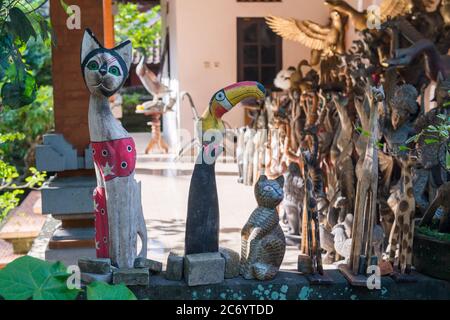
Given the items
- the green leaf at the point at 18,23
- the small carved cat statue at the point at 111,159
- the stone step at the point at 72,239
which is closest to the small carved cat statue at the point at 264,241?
the small carved cat statue at the point at 111,159

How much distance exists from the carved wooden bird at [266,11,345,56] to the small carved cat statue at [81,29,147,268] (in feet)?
23.3

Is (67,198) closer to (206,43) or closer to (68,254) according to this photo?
(68,254)

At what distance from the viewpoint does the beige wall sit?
35.0 feet

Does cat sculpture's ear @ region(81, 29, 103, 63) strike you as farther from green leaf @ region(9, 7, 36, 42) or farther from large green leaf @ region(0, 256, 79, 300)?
large green leaf @ region(0, 256, 79, 300)

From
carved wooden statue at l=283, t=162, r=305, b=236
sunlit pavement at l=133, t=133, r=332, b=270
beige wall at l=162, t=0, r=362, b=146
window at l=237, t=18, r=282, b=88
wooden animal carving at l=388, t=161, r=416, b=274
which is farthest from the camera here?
window at l=237, t=18, r=282, b=88

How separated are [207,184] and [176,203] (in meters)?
4.31

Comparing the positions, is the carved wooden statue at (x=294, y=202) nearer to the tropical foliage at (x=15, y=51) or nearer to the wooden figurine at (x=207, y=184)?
the wooden figurine at (x=207, y=184)

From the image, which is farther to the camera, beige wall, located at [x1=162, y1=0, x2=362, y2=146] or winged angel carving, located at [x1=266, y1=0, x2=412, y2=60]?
beige wall, located at [x1=162, y1=0, x2=362, y2=146]

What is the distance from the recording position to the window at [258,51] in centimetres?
1081

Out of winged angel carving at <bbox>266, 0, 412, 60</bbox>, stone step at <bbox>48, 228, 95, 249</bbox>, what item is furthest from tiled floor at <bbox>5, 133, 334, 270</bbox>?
winged angel carving at <bbox>266, 0, 412, 60</bbox>

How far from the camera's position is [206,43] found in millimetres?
10750

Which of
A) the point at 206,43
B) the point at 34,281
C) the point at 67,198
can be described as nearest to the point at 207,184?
the point at 34,281

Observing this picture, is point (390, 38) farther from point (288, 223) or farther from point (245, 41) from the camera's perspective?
point (245, 41)

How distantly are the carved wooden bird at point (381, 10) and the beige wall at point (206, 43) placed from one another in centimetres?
222
